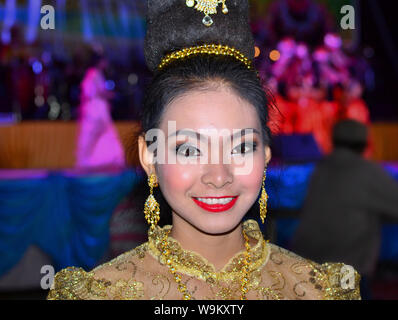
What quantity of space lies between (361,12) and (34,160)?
6783 mm

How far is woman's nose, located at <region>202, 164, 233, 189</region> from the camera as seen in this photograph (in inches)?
50.6

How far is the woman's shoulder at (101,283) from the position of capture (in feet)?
4.51

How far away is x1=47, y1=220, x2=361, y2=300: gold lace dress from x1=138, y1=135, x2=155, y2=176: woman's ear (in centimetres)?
21

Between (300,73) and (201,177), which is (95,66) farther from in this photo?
(201,177)

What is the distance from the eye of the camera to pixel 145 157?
1.50 meters

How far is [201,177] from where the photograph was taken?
4.31ft

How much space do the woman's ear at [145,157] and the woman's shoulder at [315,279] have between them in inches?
19.1

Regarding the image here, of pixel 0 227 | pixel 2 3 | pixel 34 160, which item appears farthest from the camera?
pixel 2 3

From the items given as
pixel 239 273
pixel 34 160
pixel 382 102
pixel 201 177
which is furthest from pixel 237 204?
pixel 382 102

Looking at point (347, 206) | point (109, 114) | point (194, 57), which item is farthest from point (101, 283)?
point (109, 114)

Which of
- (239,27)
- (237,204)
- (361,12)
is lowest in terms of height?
(237,204)

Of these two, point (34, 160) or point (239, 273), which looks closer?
point (239, 273)

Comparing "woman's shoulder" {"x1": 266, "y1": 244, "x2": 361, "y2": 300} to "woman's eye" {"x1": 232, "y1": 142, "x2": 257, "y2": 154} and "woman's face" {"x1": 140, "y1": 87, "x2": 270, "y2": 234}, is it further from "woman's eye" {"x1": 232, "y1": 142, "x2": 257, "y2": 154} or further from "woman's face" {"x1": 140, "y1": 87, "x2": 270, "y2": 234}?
"woman's eye" {"x1": 232, "y1": 142, "x2": 257, "y2": 154}

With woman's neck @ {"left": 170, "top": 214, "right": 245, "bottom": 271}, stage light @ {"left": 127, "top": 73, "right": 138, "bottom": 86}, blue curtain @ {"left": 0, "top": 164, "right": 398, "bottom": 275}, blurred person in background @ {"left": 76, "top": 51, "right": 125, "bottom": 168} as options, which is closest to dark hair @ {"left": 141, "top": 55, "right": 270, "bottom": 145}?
woman's neck @ {"left": 170, "top": 214, "right": 245, "bottom": 271}
